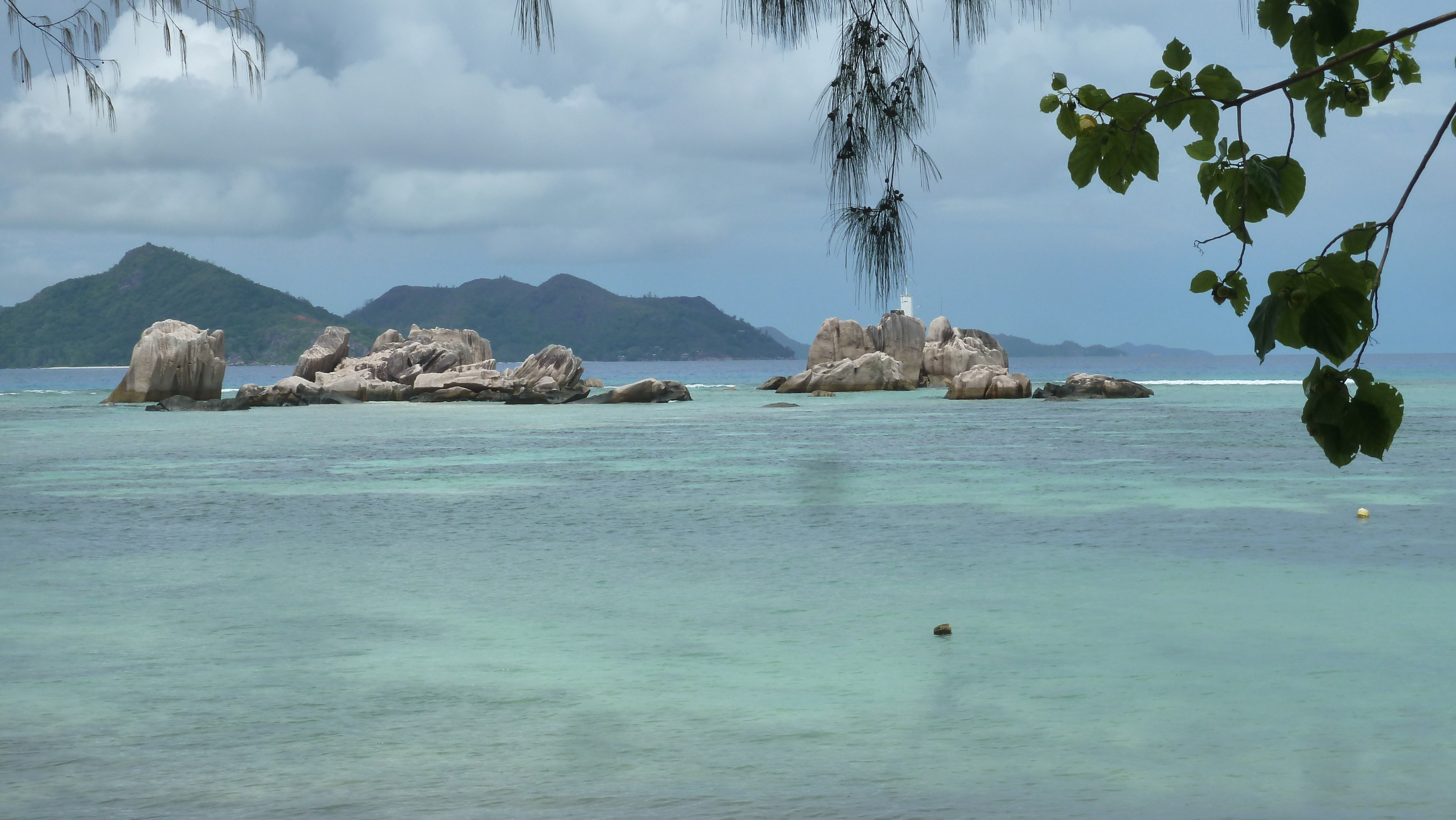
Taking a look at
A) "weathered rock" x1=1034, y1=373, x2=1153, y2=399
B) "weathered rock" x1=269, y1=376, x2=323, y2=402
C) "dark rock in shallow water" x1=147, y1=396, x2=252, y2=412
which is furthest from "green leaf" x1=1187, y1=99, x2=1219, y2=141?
"weathered rock" x1=269, y1=376, x2=323, y2=402

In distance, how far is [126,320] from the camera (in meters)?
190

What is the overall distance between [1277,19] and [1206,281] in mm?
532

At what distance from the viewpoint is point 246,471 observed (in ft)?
79.3

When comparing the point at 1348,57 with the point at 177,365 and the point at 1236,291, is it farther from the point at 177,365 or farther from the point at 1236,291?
the point at 177,365

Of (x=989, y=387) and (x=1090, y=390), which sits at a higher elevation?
(x=989, y=387)

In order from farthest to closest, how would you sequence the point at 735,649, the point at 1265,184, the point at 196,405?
the point at 196,405 → the point at 735,649 → the point at 1265,184

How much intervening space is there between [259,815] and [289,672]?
2.70 meters

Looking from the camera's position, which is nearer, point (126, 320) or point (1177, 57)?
point (1177, 57)

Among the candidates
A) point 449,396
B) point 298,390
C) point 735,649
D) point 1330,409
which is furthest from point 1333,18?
point 449,396

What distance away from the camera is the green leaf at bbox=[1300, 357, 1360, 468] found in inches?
93.0

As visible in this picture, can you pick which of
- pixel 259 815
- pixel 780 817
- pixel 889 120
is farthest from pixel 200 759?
pixel 889 120

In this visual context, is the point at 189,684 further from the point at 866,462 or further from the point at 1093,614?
the point at 866,462

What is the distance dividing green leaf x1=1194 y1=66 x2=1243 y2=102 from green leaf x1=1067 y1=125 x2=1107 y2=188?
0.72 feet

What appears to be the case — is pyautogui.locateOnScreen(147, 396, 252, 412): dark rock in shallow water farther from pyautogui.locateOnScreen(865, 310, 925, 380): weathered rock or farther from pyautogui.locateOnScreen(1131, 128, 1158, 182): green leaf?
pyautogui.locateOnScreen(1131, 128, 1158, 182): green leaf
